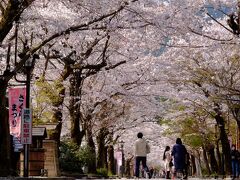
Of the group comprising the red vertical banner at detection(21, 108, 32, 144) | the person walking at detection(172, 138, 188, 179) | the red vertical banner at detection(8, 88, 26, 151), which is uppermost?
the red vertical banner at detection(8, 88, 26, 151)

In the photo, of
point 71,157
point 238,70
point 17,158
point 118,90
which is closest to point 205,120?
point 238,70

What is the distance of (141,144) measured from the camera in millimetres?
19094

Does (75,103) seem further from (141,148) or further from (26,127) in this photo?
(26,127)

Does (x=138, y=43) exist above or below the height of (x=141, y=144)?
above

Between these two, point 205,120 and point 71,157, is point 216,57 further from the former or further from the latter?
point 205,120

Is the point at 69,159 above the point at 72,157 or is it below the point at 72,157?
below

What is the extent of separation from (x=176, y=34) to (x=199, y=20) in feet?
5.43

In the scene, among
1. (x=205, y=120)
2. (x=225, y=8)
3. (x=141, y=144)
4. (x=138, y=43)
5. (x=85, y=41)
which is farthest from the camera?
(x=205, y=120)

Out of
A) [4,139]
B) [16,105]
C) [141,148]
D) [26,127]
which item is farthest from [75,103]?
[4,139]

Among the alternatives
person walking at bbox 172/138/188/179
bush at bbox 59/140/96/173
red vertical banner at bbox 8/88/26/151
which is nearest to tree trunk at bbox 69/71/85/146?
bush at bbox 59/140/96/173

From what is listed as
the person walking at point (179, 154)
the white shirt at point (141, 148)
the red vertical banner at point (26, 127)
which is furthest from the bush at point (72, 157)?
the red vertical banner at point (26, 127)

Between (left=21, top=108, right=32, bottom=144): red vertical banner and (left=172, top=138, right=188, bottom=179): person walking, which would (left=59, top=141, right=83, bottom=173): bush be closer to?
(left=172, top=138, right=188, bottom=179): person walking

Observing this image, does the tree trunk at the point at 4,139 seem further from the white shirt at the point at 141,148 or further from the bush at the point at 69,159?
the bush at the point at 69,159

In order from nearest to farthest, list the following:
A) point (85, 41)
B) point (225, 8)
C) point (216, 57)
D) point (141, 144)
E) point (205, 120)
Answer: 1. point (141, 144)
2. point (225, 8)
3. point (85, 41)
4. point (216, 57)
5. point (205, 120)
